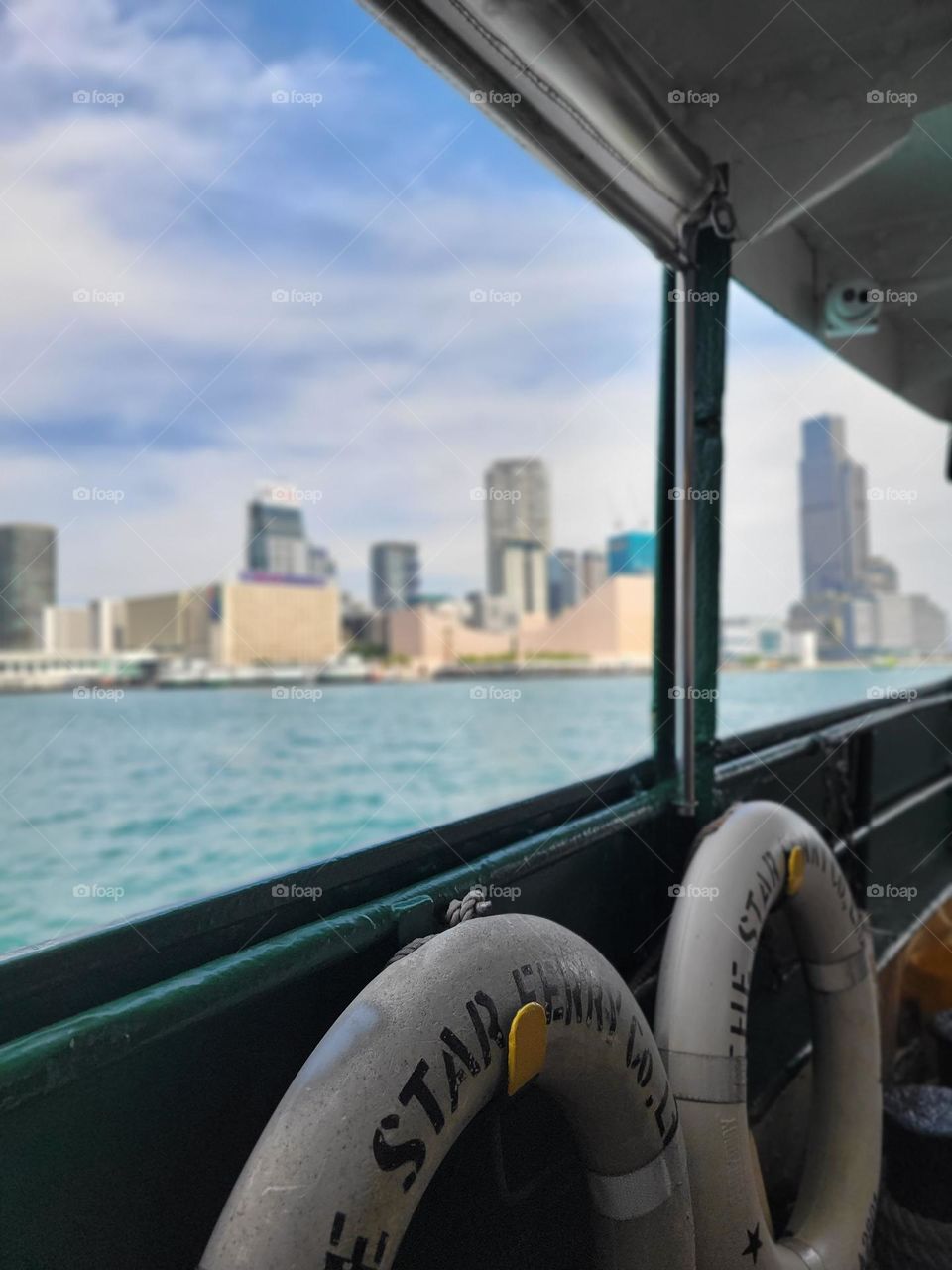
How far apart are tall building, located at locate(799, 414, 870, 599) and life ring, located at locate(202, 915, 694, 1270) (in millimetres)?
2851

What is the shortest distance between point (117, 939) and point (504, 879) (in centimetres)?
58

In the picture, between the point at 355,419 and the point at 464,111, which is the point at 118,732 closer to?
the point at 355,419

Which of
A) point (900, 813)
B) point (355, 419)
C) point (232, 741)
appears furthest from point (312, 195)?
point (900, 813)

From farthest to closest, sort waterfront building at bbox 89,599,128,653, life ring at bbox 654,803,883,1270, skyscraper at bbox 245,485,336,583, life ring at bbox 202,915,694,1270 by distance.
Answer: waterfront building at bbox 89,599,128,653 → skyscraper at bbox 245,485,336,583 → life ring at bbox 654,803,883,1270 → life ring at bbox 202,915,694,1270

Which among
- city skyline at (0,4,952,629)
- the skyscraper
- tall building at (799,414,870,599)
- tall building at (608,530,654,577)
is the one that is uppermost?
city skyline at (0,4,952,629)

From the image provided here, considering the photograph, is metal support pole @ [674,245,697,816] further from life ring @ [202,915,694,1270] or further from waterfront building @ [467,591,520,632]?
waterfront building @ [467,591,520,632]

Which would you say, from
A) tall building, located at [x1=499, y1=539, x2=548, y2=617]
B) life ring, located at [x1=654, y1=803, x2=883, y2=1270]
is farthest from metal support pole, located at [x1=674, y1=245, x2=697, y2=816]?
tall building, located at [x1=499, y1=539, x2=548, y2=617]

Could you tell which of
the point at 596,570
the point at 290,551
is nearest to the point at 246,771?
the point at 290,551

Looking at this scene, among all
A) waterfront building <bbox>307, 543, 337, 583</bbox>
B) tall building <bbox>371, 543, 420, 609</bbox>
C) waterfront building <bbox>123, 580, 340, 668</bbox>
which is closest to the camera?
waterfront building <bbox>307, 543, 337, 583</bbox>

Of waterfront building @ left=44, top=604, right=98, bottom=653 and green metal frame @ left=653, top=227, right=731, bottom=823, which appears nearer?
green metal frame @ left=653, top=227, right=731, bottom=823

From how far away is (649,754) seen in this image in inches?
77.7

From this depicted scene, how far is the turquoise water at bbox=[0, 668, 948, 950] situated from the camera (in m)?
19.2

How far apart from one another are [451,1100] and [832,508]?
4591mm

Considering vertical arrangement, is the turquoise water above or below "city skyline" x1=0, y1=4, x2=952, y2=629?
below
